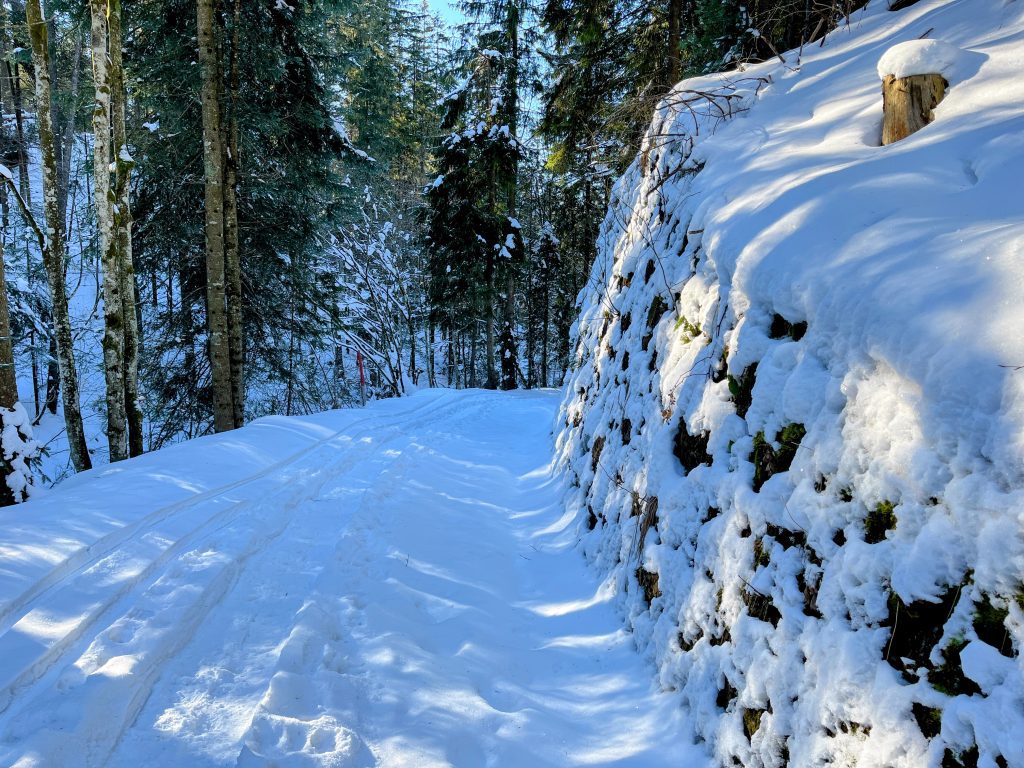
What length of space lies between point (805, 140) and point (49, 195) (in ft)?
29.7

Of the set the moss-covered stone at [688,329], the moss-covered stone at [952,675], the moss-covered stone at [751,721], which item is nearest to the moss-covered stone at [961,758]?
the moss-covered stone at [952,675]

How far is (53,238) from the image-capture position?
24.2 ft

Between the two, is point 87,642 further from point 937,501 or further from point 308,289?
point 308,289

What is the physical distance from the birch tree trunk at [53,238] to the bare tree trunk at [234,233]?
2.38m

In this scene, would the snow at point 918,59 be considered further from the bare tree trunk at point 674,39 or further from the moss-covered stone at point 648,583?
the bare tree trunk at point 674,39

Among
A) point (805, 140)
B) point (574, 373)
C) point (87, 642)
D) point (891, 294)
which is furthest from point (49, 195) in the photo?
point (891, 294)

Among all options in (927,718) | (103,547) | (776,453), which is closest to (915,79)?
(776,453)

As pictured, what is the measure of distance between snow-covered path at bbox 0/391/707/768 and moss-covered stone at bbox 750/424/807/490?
4.13 ft

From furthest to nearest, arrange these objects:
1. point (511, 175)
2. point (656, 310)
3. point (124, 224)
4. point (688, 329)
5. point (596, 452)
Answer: point (511, 175), point (124, 224), point (596, 452), point (656, 310), point (688, 329)

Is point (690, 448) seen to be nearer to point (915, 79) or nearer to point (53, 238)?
point (915, 79)

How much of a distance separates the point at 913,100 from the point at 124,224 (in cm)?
901

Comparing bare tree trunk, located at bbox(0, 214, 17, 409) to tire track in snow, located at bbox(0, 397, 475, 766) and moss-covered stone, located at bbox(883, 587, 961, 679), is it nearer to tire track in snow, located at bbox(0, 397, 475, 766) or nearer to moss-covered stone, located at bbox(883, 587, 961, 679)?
tire track in snow, located at bbox(0, 397, 475, 766)

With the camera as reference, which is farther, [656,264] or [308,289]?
[308,289]

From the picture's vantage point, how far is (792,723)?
6.19 feet
